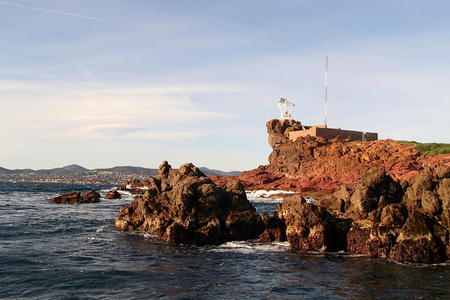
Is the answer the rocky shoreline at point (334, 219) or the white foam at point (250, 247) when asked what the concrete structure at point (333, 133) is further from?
the white foam at point (250, 247)

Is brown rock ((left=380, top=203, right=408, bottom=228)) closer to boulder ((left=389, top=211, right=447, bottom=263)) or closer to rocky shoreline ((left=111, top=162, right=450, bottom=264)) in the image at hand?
rocky shoreline ((left=111, top=162, right=450, bottom=264))

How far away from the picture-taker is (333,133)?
148500 millimetres

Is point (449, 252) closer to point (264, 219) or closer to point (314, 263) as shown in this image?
point (314, 263)

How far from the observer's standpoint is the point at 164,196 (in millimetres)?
55156

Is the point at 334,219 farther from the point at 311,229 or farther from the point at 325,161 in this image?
the point at 325,161

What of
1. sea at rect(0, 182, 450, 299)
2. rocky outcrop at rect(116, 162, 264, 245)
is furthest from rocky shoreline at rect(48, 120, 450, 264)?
sea at rect(0, 182, 450, 299)

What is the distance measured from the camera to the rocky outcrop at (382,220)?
36.8m

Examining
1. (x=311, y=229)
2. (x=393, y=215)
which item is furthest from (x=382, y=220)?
(x=311, y=229)

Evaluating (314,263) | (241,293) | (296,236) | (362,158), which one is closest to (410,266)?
(314,263)

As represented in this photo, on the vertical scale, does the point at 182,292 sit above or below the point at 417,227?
below

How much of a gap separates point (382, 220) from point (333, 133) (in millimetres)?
112275

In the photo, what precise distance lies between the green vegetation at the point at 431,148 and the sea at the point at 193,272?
94.9 meters

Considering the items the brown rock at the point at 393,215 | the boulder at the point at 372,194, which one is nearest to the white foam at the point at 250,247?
the boulder at the point at 372,194

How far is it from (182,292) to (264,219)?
21.7 metres
